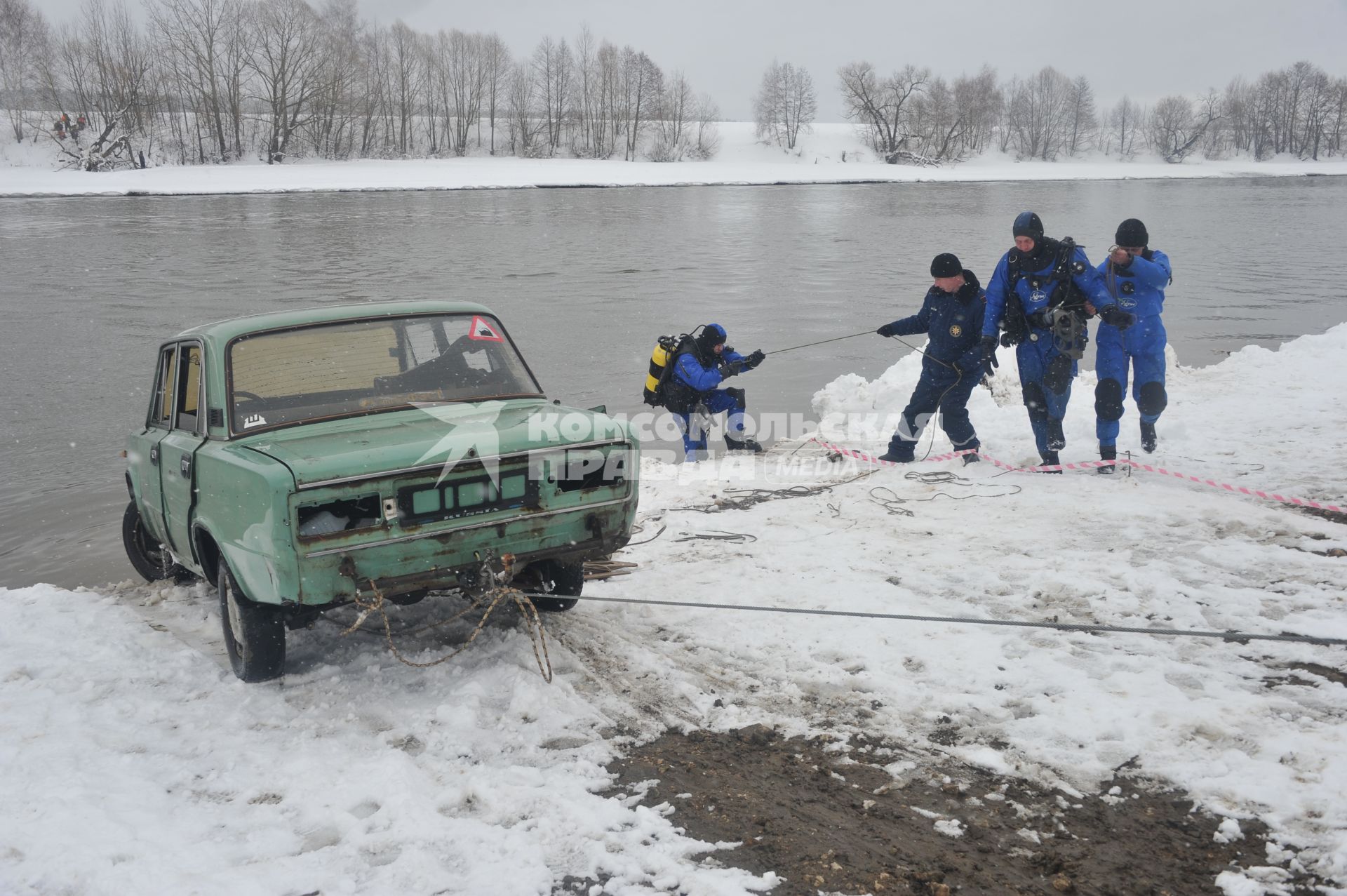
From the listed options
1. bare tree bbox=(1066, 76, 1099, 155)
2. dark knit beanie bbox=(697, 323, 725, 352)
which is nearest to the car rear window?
dark knit beanie bbox=(697, 323, 725, 352)

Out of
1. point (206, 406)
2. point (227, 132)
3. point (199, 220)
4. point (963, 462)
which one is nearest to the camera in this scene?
point (206, 406)

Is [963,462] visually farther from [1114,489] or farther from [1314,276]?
[1314,276]

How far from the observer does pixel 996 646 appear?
4730 millimetres

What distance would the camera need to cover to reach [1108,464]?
7723 millimetres

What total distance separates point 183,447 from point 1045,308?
6.01 meters

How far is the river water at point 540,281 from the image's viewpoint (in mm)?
12008

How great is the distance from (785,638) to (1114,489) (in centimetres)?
347

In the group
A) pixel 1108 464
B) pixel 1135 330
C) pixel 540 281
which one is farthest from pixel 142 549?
pixel 540 281

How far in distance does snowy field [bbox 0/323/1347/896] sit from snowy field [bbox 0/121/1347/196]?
53.9 meters

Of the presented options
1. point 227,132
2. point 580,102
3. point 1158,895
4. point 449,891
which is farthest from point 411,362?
point 580,102

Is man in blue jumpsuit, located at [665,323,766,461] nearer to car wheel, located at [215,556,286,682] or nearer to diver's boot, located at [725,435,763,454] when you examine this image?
diver's boot, located at [725,435,763,454]

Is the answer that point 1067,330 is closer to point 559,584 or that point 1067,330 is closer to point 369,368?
point 559,584

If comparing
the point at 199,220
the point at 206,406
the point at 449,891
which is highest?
the point at 199,220

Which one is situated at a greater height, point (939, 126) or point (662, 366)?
point (939, 126)
